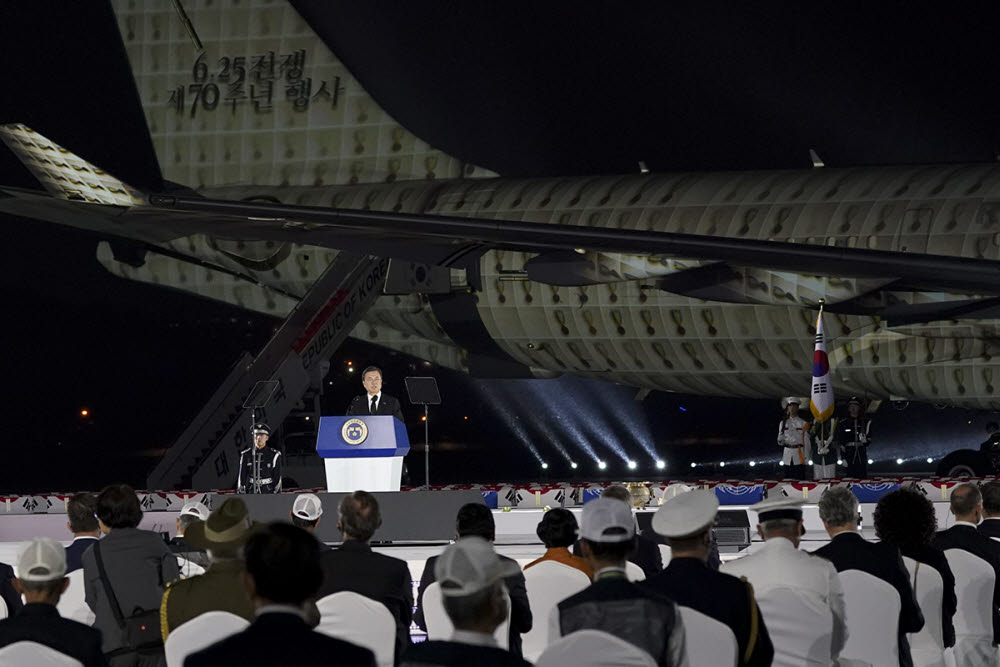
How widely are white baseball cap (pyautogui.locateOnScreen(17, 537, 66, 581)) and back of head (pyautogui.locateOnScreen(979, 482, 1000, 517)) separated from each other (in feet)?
14.2

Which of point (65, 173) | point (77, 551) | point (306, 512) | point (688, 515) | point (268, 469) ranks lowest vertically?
point (268, 469)

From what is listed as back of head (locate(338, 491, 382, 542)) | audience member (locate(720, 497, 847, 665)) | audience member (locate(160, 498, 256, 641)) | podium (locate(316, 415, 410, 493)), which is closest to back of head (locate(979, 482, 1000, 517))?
audience member (locate(720, 497, 847, 665))

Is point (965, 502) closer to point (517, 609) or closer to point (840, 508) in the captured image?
point (840, 508)

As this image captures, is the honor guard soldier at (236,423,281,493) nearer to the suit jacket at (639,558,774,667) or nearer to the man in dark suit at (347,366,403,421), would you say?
the man in dark suit at (347,366,403,421)

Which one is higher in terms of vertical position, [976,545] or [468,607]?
[468,607]

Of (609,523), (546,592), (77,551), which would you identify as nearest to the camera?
(609,523)

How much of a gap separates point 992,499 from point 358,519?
3.07 m

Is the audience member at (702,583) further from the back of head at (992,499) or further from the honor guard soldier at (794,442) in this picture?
the honor guard soldier at (794,442)

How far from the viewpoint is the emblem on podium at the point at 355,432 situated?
11992mm

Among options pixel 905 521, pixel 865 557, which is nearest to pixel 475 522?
pixel 865 557

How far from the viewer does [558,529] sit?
16.3ft

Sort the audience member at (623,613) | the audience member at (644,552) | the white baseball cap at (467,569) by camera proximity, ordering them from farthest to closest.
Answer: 1. the audience member at (644,552)
2. the audience member at (623,613)
3. the white baseball cap at (467,569)

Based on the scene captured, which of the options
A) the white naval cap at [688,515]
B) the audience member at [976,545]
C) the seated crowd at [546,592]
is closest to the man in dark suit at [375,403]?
the seated crowd at [546,592]

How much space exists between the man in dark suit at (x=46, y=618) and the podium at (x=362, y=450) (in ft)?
26.9
